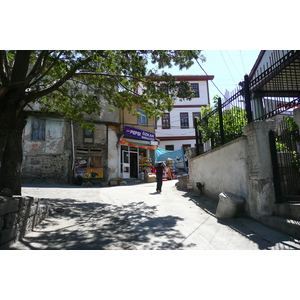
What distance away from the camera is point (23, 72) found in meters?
6.00

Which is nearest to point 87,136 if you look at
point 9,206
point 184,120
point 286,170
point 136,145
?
point 136,145

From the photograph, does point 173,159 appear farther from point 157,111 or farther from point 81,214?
point 81,214

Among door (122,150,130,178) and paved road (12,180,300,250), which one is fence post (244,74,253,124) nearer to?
paved road (12,180,300,250)

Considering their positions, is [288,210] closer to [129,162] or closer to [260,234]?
[260,234]

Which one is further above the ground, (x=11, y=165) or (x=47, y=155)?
(x=47, y=155)

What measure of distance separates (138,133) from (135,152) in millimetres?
1805

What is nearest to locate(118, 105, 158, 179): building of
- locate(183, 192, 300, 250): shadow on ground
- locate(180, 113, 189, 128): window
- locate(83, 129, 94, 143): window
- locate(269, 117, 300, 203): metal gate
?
locate(83, 129, 94, 143): window

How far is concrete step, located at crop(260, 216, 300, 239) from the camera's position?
427 centimetres

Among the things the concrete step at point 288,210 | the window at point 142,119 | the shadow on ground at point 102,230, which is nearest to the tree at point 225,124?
the concrete step at point 288,210

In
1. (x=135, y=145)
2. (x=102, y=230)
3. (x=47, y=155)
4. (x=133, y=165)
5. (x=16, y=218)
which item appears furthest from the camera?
(x=133, y=165)

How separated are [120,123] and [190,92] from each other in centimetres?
1134

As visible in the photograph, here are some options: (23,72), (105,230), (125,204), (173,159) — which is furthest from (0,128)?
(173,159)

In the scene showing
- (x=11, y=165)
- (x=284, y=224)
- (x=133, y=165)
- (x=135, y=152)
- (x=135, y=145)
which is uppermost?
(x=135, y=145)

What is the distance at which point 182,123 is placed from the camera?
27156 millimetres
